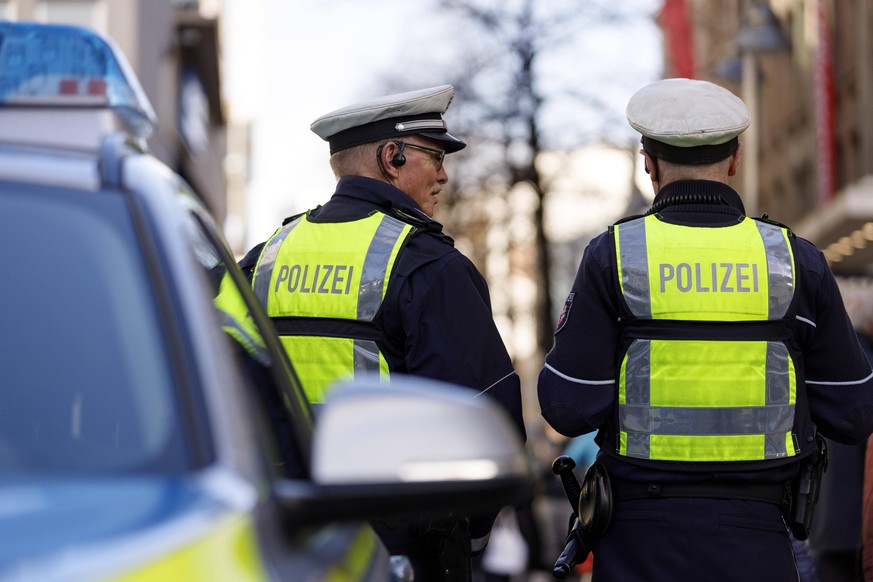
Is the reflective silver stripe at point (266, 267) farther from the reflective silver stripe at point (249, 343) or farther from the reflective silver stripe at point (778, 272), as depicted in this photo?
the reflective silver stripe at point (249, 343)

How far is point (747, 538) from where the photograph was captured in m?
3.94

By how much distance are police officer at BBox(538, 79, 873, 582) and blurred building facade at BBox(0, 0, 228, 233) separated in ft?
31.0

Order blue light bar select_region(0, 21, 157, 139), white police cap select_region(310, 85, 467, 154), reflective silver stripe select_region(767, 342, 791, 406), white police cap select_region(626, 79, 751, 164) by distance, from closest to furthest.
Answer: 1. blue light bar select_region(0, 21, 157, 139)
2. reflective silver stripe select_region(767, 342, 791, 406)
3. white police cap select_region(626, 79, 751, 164)
4. white police cap select_region(310, 85, 467, 154)

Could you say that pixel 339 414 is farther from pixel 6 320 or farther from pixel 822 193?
pixel 822 193

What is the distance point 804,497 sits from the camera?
4.08 m

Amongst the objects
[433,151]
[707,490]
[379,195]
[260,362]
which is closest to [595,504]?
[707,490]

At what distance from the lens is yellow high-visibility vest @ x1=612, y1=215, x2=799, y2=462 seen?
400 centimetres

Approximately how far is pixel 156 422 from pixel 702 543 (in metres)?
2.29

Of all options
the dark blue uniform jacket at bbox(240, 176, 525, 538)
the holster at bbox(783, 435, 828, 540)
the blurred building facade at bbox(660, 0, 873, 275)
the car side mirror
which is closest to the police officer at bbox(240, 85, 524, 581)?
the dark blue uniform jacket at bbox(240, 176, 525, 538)

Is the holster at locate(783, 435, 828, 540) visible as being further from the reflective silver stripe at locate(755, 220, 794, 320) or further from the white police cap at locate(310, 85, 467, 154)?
the white police cap at locate(310, 85, 467, 154)

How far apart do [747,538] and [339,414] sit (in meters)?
2.33

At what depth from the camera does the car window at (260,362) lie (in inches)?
92.5

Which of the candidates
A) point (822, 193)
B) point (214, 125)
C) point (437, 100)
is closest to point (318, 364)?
point (437, 100)

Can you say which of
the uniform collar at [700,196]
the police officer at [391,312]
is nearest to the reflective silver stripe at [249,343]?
the police officer at [391,312]
